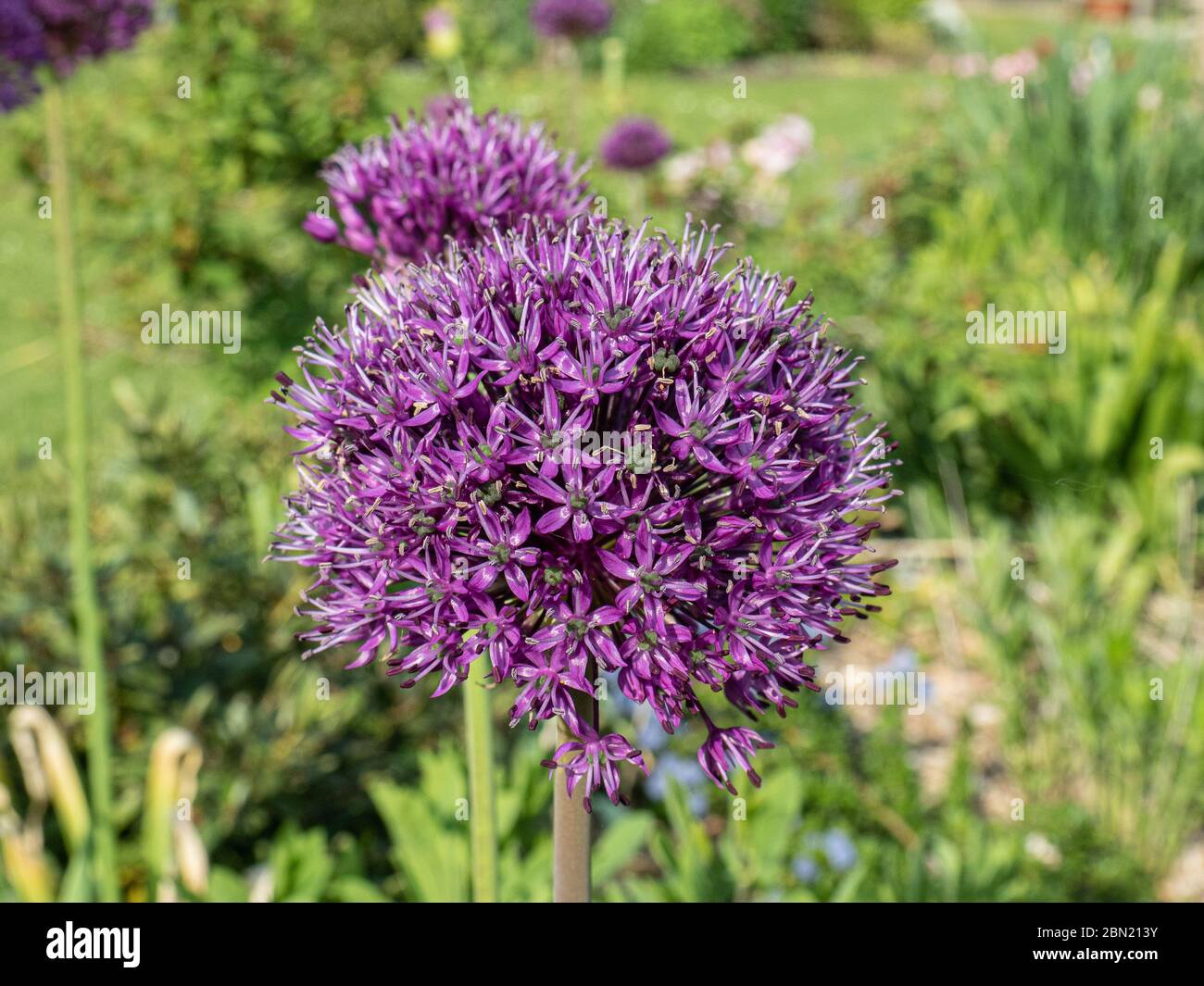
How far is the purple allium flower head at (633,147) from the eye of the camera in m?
5.06

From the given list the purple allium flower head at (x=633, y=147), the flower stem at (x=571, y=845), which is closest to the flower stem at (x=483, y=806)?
the flower stem at (x=571, y=845)

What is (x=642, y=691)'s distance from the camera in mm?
1503

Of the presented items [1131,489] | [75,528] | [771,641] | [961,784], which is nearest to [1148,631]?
[1131,489]

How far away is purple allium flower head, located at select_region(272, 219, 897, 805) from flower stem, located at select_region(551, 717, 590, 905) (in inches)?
3.1

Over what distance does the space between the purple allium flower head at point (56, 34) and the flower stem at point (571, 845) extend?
1.99m

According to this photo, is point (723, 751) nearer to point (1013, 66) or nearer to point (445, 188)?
point (445, 188)


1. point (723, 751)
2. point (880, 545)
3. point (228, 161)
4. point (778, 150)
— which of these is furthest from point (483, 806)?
point (778, 150)

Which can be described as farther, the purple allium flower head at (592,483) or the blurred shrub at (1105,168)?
the blurred shrub at (1105,168)

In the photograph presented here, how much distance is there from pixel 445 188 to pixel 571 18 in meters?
4.25

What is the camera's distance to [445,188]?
200 centimetres

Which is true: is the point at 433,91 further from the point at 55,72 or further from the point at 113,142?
the point at 55,72

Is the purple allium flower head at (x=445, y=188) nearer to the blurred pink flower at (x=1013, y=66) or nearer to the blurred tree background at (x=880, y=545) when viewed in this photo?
the blurred tree background at (x=880, y=545)

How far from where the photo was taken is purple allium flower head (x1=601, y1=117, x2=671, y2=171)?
5.06 m

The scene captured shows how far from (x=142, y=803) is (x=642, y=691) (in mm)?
2378
